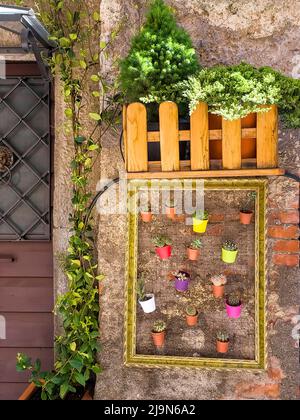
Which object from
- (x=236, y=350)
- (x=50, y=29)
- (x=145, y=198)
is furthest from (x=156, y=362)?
(x=50, y=29)

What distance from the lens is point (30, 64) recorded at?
242 centimetres

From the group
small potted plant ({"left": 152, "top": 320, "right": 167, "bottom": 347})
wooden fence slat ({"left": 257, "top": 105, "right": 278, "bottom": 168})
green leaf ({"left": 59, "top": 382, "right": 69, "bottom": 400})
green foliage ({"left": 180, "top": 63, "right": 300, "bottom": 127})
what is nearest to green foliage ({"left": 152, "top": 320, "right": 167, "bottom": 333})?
small potted plant ({"left": 152, "top": 320, "right": 167, "bottom": 347})

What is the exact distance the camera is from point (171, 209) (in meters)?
1.93

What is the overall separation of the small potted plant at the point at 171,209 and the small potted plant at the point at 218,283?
0.40 metres

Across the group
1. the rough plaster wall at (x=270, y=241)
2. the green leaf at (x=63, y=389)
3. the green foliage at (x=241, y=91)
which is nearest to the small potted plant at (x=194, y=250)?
the rough plaster wall at (x=270, y=241)

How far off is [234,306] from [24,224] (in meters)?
1.49

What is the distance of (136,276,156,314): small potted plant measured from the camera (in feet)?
6.63

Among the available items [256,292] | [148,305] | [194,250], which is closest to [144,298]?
[148,305]

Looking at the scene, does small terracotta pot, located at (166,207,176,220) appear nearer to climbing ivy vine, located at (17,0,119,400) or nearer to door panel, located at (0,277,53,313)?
climbing ivy vine, located at (17,0,119,400)

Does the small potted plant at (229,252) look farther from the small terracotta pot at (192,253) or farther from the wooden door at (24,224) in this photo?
the wooden door at (24,224)

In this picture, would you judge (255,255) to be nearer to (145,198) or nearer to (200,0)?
(145,198)

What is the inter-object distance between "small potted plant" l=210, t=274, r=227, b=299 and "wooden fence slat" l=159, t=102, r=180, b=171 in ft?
2.37

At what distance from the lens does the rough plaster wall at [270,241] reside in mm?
2000

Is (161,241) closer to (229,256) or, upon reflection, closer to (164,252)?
(164,252)
